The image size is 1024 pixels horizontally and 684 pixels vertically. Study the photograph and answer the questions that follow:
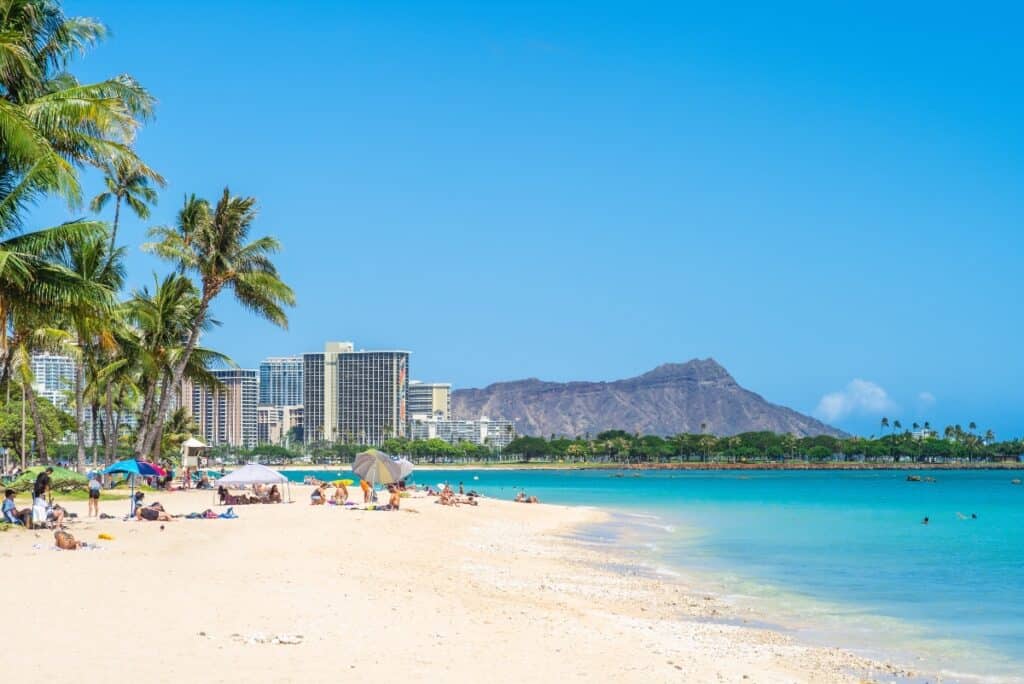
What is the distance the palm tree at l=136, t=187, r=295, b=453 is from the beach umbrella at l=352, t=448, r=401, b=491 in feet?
22.7

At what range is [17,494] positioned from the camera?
29.7m

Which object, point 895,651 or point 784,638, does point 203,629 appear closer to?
point 784,638

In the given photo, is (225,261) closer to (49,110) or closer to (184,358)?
(184,358)

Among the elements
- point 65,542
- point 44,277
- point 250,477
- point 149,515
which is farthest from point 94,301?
point 250,477

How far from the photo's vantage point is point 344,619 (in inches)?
476

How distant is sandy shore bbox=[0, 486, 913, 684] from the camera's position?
31.6 ft

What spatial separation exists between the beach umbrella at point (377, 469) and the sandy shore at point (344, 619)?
13479mm

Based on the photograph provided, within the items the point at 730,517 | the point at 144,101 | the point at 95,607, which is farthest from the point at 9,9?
the point at 730,517

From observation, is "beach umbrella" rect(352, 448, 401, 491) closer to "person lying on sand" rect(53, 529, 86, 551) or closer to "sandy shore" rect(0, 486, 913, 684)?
"sandy shore" rect(0, 486, 913, 684)

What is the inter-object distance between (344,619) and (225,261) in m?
28.3

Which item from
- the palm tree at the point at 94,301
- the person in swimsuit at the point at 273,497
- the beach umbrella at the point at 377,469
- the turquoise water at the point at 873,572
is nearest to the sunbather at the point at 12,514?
the palm tree at the point at 94,301

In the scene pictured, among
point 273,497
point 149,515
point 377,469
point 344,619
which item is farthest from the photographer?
point 273,497

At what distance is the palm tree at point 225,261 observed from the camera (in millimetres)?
38188

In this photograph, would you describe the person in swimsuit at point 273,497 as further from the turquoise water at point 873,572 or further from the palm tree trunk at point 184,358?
the turquoise water at point 873,572
